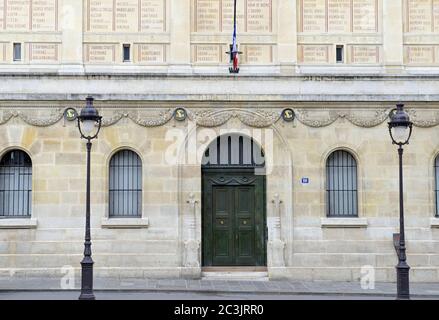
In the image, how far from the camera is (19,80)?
18.4 metres

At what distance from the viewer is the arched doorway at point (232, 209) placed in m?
18.6

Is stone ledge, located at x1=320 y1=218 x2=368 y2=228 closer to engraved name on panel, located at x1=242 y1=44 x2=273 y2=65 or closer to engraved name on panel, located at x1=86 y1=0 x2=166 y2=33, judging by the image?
engraved name on panel, located at x1=242 y1=44 x2=273 y2=65

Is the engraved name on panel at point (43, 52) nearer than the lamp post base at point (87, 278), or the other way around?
the lamp post base at point (87, 278)

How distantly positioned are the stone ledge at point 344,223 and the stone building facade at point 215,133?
49 mm

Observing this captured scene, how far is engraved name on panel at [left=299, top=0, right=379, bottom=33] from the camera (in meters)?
19.1

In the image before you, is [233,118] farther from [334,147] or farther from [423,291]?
[423,291]

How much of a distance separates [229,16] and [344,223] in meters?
7.28

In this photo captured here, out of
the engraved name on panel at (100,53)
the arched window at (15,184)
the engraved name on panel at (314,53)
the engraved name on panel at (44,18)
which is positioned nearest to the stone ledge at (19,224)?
the arched window at (15,184)

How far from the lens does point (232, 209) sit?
18672 millimetres

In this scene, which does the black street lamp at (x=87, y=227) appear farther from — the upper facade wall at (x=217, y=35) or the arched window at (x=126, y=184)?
the upper facade wall at (x=217, y=35)

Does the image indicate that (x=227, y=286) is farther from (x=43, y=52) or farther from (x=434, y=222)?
(x=43, y=52)

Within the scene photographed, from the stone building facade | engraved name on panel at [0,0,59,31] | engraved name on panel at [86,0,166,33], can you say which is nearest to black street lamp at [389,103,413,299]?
the stone building facade

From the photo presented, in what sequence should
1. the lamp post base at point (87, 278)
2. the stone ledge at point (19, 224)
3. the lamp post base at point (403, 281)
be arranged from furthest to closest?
1. the stone ledge at point (19, 224)
2. the lamp post base at point (403, 281)
3. the lamp post base at point (87, 278)

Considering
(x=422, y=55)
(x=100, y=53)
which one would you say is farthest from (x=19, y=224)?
(x=422, y=55)
